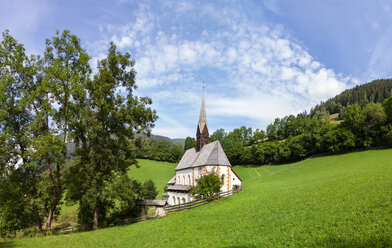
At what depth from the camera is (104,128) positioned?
20.8 meters

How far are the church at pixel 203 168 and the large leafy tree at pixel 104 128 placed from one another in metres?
14.9

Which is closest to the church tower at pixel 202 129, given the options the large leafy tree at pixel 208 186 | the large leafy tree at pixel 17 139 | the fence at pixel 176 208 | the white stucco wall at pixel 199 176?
the white stucco wall at pixel 199 176

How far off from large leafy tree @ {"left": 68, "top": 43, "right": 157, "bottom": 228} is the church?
14.9m

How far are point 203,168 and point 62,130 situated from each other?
22.8m

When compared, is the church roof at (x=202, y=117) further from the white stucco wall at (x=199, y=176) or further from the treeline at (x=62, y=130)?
the treeline at (x=62, y=130)

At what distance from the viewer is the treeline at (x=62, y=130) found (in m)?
18.3

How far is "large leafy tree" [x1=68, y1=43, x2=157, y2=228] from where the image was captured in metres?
19.4

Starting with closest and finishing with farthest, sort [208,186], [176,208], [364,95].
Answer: [176,208], [208,186], [364,95]

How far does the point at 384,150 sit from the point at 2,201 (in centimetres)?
6415

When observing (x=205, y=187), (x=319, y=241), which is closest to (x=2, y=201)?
(x=205, y=187)

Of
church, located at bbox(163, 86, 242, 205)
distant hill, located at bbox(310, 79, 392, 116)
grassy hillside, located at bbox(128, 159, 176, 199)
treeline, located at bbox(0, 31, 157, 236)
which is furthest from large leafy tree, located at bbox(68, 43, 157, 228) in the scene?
distant hill, located at bbox(310, 79, 392, 116)

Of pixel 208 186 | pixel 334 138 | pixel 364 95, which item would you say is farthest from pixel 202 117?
pixel 364 95

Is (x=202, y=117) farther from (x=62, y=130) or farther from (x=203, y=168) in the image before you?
(x=62, y=130)

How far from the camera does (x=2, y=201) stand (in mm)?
18094
